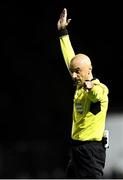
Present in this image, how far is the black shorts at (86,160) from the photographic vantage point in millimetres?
3670

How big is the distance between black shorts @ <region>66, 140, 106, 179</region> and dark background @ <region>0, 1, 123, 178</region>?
3.23m

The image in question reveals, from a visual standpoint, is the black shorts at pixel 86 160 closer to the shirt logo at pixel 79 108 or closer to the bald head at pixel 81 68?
the shirt logo at pixel 79 108

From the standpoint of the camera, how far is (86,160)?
3.68 metres

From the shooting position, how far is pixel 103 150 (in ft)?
12.3

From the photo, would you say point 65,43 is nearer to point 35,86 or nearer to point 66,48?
point 66,48

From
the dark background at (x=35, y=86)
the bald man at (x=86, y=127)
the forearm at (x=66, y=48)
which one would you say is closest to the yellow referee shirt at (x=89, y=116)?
the bald man at (x=86, y=127)

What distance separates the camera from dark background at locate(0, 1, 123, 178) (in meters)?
6.98

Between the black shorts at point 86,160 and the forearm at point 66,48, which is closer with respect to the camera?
the black shorts at point 86,160

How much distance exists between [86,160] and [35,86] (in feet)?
11.4

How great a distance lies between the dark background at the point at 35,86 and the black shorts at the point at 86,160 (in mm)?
3229

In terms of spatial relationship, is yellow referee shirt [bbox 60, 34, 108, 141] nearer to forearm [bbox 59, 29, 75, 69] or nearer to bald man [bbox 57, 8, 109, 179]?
bald man [bbox 57, 8, 109, 179]

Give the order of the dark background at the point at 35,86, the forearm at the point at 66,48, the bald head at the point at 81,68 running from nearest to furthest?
the bald head at the point at 81,68, the forearm at the point at 66,48, the dark background at the point at 35,86

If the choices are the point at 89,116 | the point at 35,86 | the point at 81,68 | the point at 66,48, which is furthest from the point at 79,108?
the point at 35,86

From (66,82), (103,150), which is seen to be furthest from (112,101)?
(103,150)
